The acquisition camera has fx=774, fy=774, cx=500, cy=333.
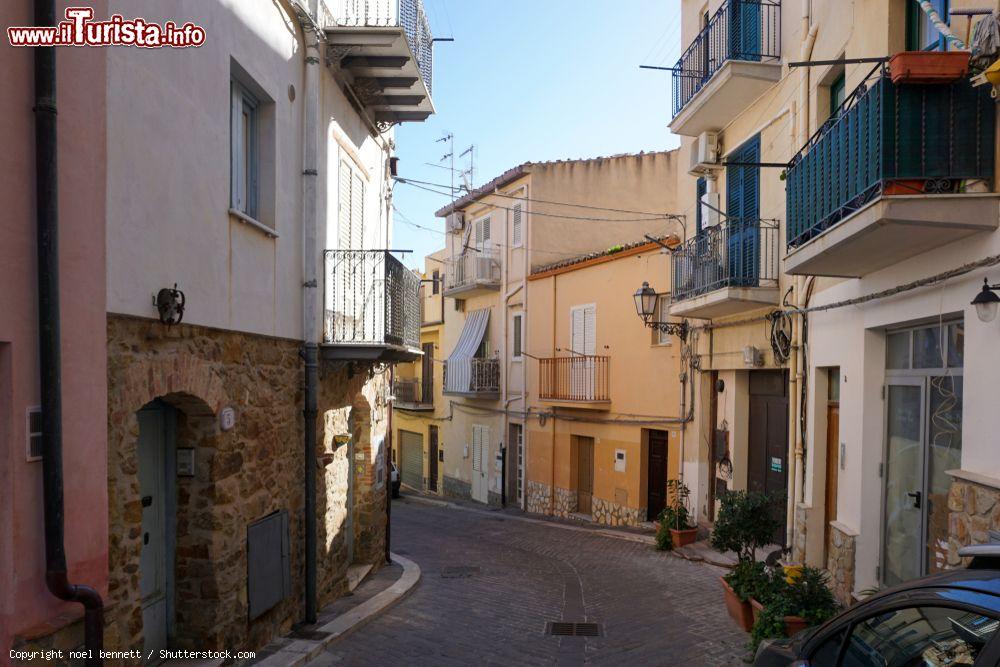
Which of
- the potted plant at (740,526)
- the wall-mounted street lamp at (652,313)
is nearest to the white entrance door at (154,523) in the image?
the potted plant at (740,526)

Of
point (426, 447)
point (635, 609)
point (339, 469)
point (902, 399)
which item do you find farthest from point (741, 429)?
point (426, 447)

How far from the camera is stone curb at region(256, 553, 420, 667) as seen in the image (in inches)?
279

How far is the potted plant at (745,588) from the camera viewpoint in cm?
790

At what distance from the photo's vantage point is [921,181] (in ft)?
19.5

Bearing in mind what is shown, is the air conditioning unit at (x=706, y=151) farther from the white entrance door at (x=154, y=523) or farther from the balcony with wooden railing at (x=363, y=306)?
the white entrance door at (x=154, y=523)

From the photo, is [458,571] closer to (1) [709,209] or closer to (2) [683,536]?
(2) [683,536]

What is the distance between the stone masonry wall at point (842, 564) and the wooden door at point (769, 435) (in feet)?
7.84

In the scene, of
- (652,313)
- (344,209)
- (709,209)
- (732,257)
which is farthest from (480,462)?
(344,209)

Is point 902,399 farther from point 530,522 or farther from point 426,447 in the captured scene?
point 426,447

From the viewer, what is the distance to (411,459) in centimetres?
3167

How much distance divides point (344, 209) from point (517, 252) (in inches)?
500

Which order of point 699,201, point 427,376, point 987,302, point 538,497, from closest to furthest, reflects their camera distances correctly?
point 987,302 < point 699,201 < point 538,497 < point 427,376

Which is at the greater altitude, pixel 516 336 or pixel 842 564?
pixel 516 336

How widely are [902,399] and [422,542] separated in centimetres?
1003
